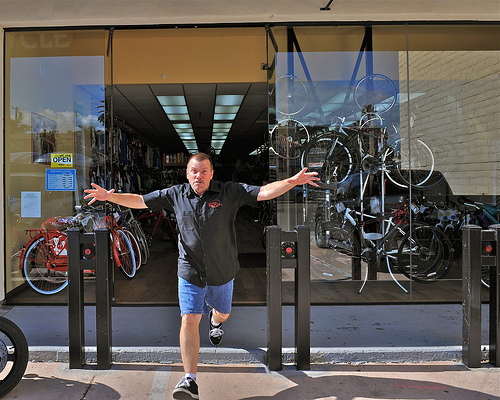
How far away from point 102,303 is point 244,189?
147 centimetres

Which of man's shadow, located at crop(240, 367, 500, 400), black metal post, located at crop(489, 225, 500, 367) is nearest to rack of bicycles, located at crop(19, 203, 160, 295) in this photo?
man's shadow, located at crop(240, 367, 500, 400)

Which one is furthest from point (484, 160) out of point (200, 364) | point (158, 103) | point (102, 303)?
point (158, 103)

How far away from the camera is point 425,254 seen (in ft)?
18.9

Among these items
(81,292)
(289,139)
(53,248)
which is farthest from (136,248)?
(81,292)

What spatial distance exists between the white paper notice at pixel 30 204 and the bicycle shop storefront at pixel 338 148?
0.02 m

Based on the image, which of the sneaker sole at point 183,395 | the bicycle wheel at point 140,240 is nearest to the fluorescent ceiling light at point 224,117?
the bicycle wheel at point 140,240

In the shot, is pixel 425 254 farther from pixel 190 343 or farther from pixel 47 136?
pixel 47 136

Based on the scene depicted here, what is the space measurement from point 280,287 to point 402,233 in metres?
2.79

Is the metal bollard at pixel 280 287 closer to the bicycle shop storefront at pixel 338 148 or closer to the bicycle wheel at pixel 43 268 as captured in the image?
the bicycle shop storefront at pixel 338 148

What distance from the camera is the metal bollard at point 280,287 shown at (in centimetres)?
350

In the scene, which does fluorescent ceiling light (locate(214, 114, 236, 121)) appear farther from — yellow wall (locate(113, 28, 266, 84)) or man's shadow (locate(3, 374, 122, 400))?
man's shadow (locate(3, 374, 122, 400))

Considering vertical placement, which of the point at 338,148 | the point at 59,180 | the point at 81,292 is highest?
the point at 338,148

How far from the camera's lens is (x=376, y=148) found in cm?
568

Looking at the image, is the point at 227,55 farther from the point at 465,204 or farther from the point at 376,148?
the point at 465,204
